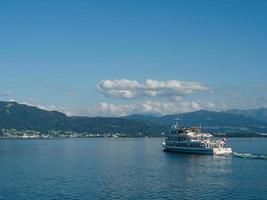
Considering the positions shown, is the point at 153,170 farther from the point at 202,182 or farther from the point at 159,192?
the point at 159,192

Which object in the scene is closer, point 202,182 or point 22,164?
point 202,182

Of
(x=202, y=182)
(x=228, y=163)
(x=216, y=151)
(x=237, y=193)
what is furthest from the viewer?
(x=216, y=151)

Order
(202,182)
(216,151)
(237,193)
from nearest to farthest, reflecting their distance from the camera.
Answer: (237,193) < (202,182) < (216,151)

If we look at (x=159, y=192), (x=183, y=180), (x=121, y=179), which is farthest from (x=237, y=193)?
(x=121, y=179)

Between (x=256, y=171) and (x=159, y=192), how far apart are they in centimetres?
4319

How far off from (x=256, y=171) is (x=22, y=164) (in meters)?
71.6

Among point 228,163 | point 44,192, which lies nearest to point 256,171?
point 228,163

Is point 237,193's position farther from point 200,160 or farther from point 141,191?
point 200,160

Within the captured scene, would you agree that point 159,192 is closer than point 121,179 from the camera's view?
Yes

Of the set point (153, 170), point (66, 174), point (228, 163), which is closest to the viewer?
point (66, 174)

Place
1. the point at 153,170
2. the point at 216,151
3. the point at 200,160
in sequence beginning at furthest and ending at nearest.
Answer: the point at 216,151
the point at 200,160
the point at 153,170

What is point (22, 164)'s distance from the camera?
531 ft

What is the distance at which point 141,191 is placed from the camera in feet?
331

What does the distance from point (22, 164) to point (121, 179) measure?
53302 mm
